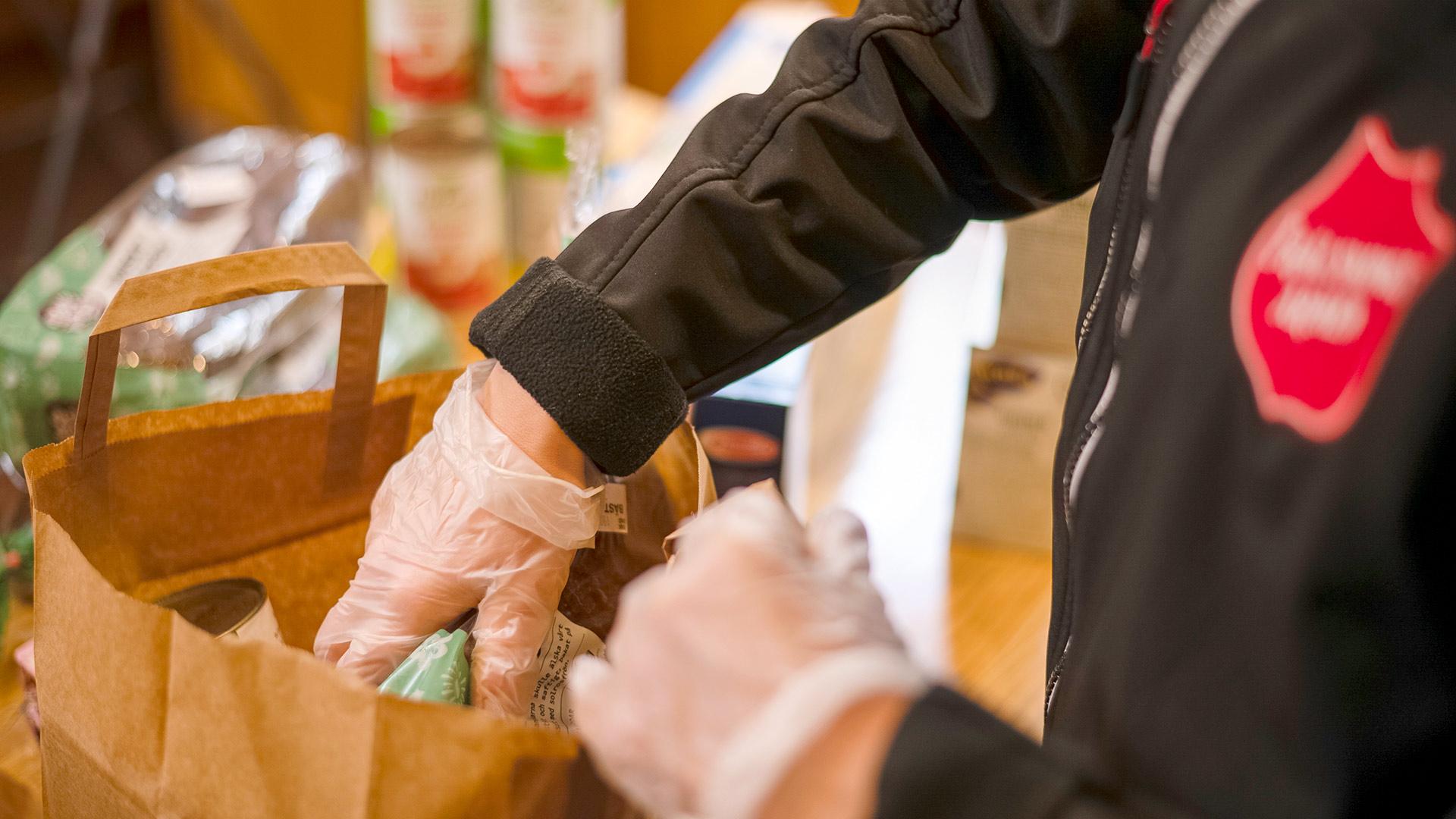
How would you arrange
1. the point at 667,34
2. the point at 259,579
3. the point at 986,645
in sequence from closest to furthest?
the point at 259,579 < the point at 986,645 < the point at 667,34

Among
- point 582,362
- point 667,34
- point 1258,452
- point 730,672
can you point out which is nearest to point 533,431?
point 582,362

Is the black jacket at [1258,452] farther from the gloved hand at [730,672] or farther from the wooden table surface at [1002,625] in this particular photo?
the wooden table surface at [1002,625]

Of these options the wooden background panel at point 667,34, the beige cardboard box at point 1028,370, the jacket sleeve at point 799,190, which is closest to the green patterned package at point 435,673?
the jacket sleeve at point 799,190

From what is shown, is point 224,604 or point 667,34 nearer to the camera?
point 224,604

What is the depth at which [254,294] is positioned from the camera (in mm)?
616

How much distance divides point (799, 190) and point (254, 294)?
0.99 feet

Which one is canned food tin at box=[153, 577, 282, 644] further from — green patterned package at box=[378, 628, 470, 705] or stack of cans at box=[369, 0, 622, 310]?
stack of cans at box=[369, 0, 622, 310]

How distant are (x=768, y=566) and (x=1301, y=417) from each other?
0.19m

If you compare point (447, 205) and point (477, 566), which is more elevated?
point (447, 205)

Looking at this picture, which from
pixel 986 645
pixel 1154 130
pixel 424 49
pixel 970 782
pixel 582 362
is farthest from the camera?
pixel 424 49

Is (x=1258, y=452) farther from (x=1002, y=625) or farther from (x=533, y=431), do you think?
(x=1002, y=625)

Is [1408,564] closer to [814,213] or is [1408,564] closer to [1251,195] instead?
[1251,195]

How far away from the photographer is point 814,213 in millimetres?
646

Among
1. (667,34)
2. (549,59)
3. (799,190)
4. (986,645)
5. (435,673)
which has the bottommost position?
(986,645)
